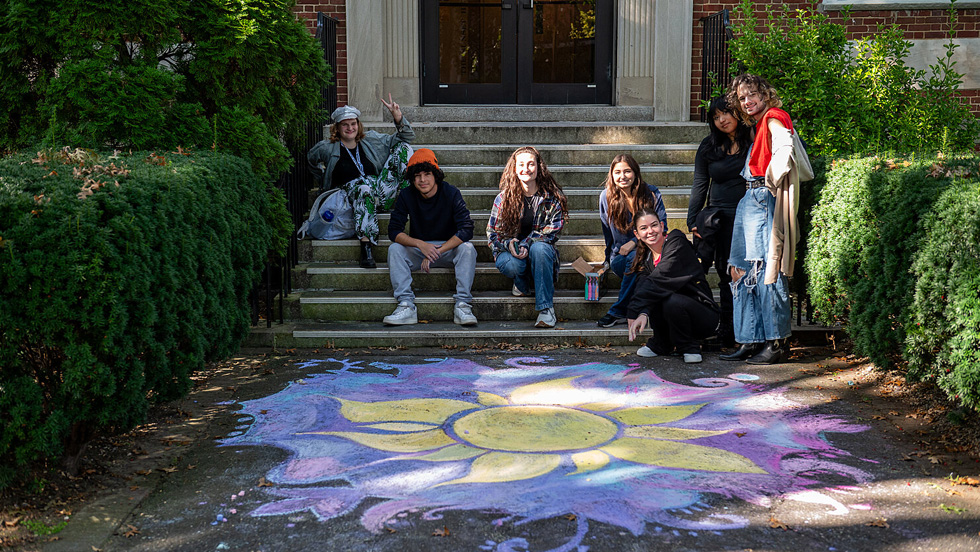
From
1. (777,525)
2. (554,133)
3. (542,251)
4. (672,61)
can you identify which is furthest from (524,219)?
(672,61)

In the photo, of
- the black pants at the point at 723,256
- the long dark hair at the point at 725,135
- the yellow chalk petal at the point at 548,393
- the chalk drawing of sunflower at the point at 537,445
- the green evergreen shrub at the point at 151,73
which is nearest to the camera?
the chalk drawing of sunflower at the point at 537,445

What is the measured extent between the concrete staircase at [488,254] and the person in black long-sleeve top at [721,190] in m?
0.76

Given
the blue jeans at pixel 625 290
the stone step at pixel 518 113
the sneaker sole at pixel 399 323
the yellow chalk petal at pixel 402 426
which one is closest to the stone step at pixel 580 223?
the blue jeans at pixel 625 290

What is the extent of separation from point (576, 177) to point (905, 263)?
4002mm

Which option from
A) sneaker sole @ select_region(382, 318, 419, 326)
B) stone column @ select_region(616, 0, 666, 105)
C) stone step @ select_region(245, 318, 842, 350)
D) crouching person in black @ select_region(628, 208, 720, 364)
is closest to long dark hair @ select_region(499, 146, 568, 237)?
stone step @ select_region(245, 318, 842, 350)

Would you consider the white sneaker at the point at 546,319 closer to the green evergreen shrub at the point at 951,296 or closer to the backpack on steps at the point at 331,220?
the backpack on steps at the point at 331,220

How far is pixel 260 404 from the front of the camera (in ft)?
16.0

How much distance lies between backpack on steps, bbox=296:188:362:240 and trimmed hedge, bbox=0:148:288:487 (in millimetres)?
2591

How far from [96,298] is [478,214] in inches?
183

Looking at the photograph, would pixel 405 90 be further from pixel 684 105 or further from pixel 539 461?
pixel 539 461

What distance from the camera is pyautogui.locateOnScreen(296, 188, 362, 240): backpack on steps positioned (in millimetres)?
7277

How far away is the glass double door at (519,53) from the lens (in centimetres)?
1009

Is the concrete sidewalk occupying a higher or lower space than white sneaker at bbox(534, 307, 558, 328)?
lower

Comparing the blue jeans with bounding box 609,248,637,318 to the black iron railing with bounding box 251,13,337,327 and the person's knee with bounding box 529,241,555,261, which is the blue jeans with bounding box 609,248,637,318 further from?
the black iron railing with bounding box 251,13,337,327
